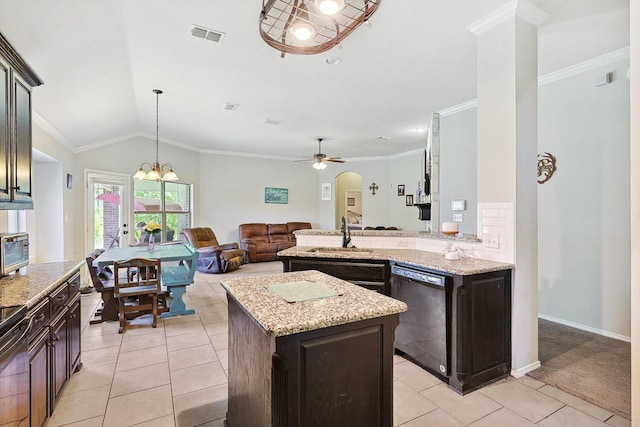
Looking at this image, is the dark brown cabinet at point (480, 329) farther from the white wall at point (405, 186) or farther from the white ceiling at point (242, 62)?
the white wall at point (405, 186)

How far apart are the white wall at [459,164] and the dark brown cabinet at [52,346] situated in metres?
4.41

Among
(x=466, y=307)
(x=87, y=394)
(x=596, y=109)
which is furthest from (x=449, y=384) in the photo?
(x=596, y=109)

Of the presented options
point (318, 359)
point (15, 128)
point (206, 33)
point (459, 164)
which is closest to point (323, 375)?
point (318, 359)

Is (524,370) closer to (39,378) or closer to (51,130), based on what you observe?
(39,378)

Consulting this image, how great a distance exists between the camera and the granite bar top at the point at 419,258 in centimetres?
228

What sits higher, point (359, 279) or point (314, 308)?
point (314, 308)

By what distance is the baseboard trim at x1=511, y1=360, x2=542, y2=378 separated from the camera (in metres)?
2.45

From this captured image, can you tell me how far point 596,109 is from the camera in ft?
10.7

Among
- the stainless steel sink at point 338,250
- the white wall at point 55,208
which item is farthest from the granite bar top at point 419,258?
the white wall at point 55,208

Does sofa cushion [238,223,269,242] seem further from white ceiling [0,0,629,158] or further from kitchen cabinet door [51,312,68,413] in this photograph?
kitchen cabinet door [51,312,68,413]

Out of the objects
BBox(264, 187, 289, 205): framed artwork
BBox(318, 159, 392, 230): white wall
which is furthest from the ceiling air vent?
BBox(318, 159, 392, 230): white wall

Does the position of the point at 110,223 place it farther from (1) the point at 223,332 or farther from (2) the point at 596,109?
(2) the point at 596,109

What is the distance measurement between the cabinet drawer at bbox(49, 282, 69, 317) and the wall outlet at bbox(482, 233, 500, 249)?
314cm

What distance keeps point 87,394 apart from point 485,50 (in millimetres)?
4126
